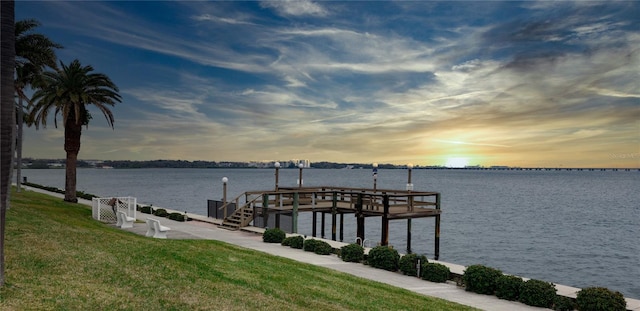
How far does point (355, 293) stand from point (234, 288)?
361 centimetres

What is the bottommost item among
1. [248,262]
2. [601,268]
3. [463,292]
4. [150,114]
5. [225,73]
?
[601,268]

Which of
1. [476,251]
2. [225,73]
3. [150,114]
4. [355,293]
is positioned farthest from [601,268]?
[150,114]

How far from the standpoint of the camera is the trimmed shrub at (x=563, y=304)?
14250 mm

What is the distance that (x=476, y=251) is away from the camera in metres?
41.3

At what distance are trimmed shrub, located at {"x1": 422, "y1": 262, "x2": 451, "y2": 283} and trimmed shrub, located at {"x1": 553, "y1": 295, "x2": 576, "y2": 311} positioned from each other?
3970mm

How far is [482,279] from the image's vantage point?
15883mm

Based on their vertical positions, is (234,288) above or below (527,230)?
above

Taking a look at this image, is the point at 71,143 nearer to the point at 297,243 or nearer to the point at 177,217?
Result: the point at 177,217

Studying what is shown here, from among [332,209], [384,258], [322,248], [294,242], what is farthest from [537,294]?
[332,209]

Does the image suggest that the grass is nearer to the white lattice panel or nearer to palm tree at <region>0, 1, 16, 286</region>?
palm tree at <region>0, 1, 16, 286</region>

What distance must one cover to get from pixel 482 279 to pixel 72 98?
3367cm

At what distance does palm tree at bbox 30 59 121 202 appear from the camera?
37281 millimetres

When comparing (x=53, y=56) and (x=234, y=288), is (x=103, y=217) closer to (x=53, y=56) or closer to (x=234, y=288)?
(x=53, y=56)

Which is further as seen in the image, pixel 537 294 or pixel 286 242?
pixel 286 242
